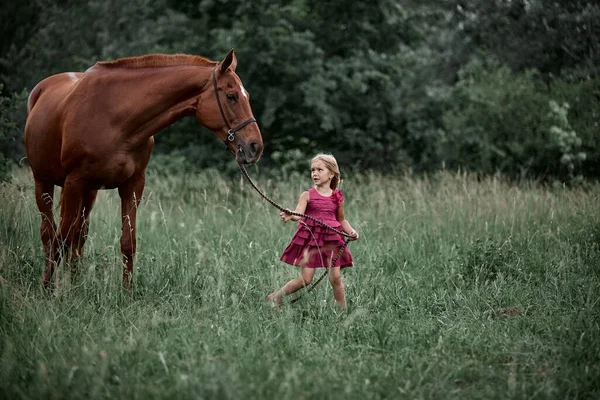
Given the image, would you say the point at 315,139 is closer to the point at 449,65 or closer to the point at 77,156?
the point at 77,156

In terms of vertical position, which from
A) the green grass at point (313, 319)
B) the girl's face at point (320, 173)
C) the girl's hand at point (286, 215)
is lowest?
the green grass at point (313, 319)

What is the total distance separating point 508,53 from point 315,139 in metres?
8.74

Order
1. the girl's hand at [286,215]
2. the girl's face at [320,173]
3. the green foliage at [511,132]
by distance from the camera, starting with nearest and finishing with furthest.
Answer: the girl's hand at [286,215] → the girl's face at [320,173] → the green foliage at [511,132]

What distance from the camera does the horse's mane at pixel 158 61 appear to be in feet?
16.6

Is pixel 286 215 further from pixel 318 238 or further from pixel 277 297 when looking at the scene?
pixel 277 297

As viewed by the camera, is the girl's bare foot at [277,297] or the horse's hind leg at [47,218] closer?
the girl's bare foot at [277,297]

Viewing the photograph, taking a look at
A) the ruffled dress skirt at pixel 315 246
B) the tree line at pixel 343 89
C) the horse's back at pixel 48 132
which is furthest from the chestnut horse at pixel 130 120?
the tree line at pixel 343 89

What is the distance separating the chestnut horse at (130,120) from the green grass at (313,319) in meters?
0.48

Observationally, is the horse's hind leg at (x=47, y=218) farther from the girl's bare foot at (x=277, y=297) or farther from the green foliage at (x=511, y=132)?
the green foliage at (x=511, y=132)

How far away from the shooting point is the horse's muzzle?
470cm

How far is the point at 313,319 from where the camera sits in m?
4.57

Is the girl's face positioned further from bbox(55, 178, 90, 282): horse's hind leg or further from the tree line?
the tree line

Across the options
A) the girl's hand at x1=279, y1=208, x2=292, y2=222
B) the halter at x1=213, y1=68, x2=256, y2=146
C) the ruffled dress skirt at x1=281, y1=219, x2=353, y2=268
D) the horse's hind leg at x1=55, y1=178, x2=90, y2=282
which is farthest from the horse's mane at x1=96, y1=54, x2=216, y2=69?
the ruffled dress skirt at x1=281, y1=219, x2=353, y2=268

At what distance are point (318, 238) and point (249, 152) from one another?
0.85 metres
